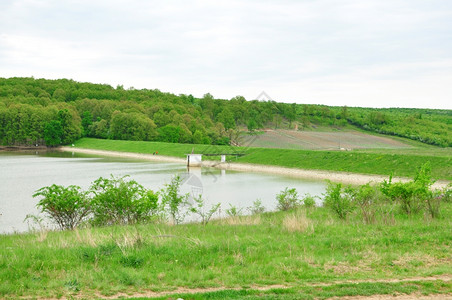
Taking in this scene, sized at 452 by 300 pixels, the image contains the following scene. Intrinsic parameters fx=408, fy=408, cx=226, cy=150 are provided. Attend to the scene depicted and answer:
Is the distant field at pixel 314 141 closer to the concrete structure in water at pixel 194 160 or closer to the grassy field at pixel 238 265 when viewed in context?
the concrete structure in water at pixel 194 160

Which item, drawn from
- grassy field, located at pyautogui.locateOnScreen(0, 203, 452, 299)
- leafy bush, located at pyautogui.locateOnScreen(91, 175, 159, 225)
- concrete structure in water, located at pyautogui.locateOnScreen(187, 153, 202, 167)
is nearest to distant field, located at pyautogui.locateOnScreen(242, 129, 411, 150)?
concrete structure in water, located at pyautogui.locateOnScreen(187, 153, 202, 167)

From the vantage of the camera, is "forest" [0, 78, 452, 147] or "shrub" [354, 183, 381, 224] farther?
"forest" [0, 78, 452, 147]

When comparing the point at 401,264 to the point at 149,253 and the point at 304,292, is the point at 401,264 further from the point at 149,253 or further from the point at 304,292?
the point at 149,253

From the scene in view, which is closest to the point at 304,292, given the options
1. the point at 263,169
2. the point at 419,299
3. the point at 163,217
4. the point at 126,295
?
the point at 419,299

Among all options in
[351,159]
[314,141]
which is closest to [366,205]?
[351,159]

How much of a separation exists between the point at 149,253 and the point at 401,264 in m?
6.05

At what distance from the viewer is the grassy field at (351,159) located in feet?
139

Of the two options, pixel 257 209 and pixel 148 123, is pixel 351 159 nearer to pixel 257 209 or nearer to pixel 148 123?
pixel 257 209

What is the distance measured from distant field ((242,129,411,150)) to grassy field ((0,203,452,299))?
62.1 metres

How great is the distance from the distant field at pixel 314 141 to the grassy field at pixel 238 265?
6209 centimetres

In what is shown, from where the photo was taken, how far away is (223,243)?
10680 mm

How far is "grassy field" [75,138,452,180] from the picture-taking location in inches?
1662

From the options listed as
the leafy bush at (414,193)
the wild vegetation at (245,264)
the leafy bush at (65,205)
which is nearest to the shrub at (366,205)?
the leafy bush at (414,193)

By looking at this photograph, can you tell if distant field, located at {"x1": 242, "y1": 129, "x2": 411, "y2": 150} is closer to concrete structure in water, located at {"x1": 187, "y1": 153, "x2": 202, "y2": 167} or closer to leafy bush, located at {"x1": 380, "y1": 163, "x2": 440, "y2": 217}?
concrete structure in water, located at {"x1": 187, "y1": 153, "x2": 202, "y2": 167}
